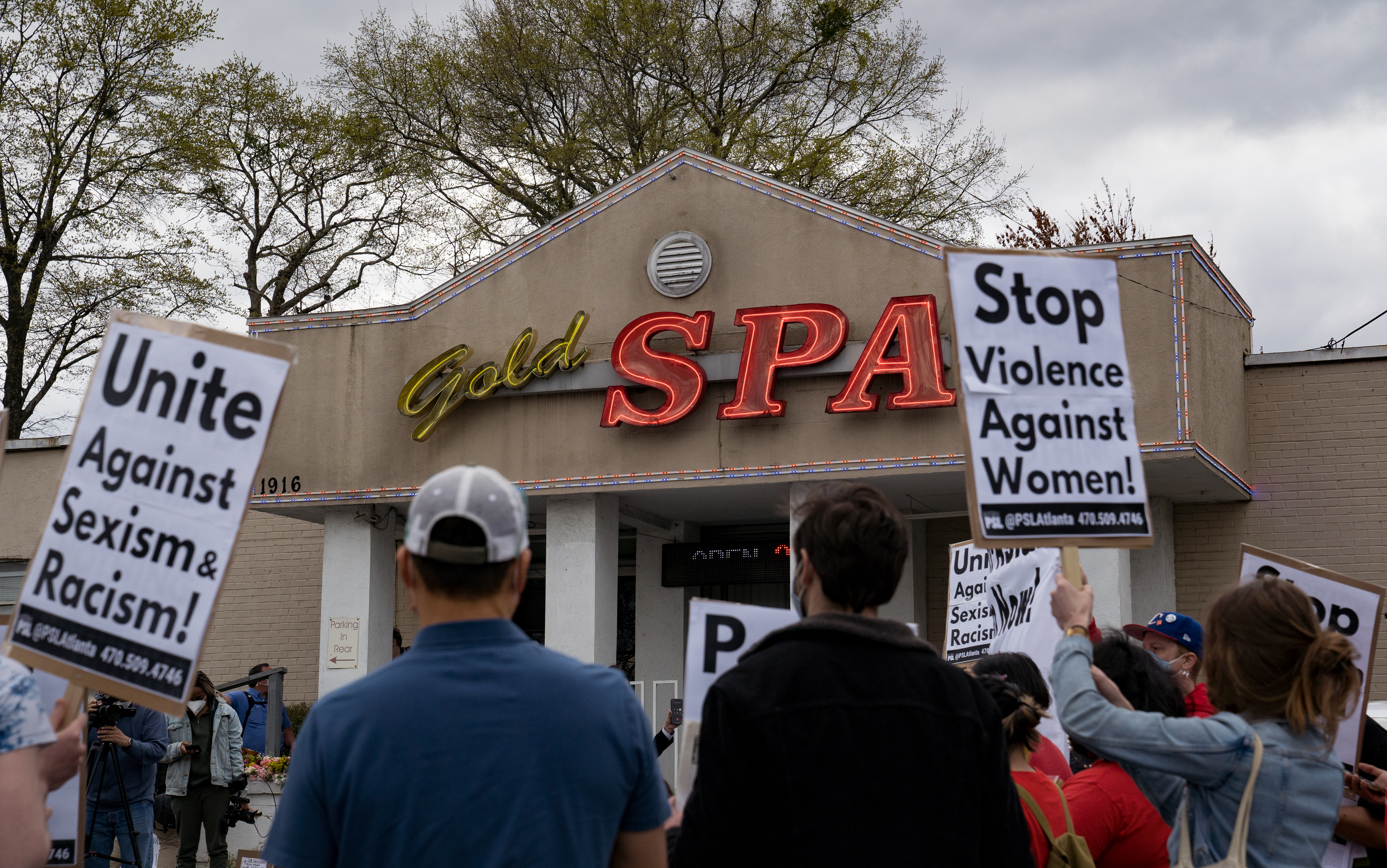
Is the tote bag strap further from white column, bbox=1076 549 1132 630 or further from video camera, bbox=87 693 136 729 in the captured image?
white column, bbox=1076 549 1132 630

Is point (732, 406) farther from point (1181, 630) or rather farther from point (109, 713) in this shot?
point (1181, 630)

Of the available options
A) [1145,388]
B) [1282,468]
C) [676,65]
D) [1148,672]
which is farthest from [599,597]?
[676,65]

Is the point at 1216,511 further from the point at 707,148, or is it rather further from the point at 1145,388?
the point at 707,148

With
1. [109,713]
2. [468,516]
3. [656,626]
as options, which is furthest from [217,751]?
[468,516]

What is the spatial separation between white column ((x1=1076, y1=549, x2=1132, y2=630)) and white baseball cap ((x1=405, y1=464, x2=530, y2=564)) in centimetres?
1204

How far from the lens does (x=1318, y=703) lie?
343cm

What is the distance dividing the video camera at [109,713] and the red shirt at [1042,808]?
249 inches

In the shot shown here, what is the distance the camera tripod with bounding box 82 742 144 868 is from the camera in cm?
908

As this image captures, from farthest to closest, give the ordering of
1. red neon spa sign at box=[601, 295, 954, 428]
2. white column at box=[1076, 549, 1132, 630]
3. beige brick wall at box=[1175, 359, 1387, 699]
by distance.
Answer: beige brick wall at box=[1175, 359, 1387, 699] → red neon spa sign at box=[601, 295, 954, 428] → white column at box=[1076, 549, 1132, 630]

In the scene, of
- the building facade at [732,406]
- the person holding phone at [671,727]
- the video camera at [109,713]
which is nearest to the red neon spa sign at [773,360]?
the building facade at [732,406]

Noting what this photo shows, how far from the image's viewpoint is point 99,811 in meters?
9.50

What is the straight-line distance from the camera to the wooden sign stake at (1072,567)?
3738mm

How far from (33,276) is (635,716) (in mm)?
28821

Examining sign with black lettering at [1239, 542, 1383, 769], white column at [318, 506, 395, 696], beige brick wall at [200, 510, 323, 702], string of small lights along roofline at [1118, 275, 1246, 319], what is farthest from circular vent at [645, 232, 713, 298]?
sign with black lettering at [1239, 542, 1383, 769]
